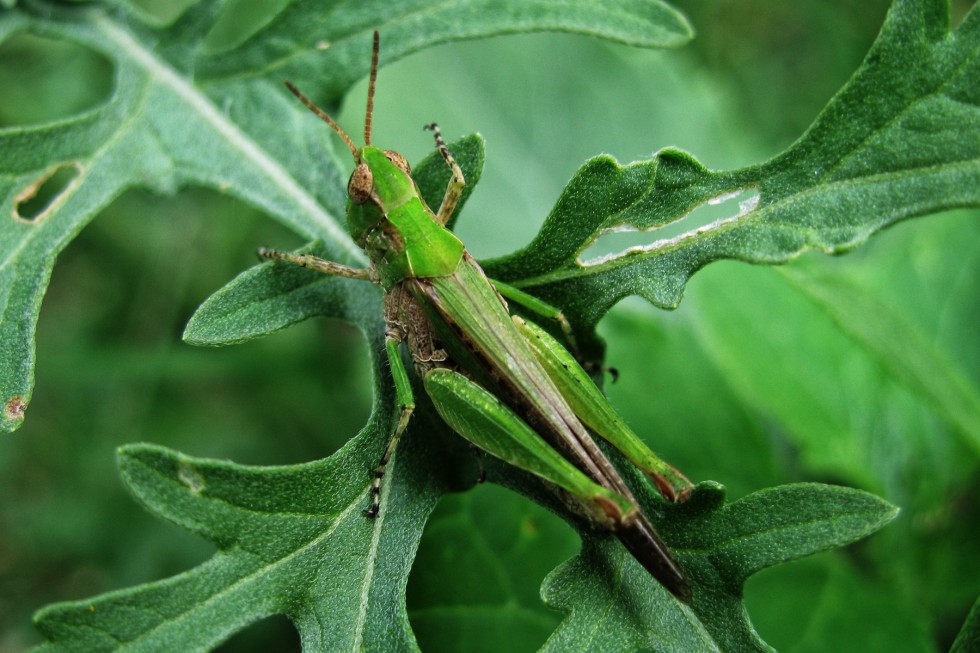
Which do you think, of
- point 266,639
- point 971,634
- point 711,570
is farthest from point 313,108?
point 266,639

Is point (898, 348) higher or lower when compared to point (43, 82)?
lower

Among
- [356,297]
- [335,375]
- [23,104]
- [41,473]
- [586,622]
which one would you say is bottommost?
[41,473]

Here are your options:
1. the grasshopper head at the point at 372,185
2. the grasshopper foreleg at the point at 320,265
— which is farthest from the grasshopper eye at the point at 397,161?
the grasshopper foreleg at the point at 320,265

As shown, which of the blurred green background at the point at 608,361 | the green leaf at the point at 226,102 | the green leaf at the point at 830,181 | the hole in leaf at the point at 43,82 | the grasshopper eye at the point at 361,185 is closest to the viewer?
the green leaf at the point at 830,181

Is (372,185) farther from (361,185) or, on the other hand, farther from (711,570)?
(711,570)

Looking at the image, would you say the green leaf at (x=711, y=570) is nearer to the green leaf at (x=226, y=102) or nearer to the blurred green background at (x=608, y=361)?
the blurred green background at (x=608, y=361)

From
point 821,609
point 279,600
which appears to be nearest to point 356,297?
point 279,600

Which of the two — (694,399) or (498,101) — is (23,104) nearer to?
(498,101)
